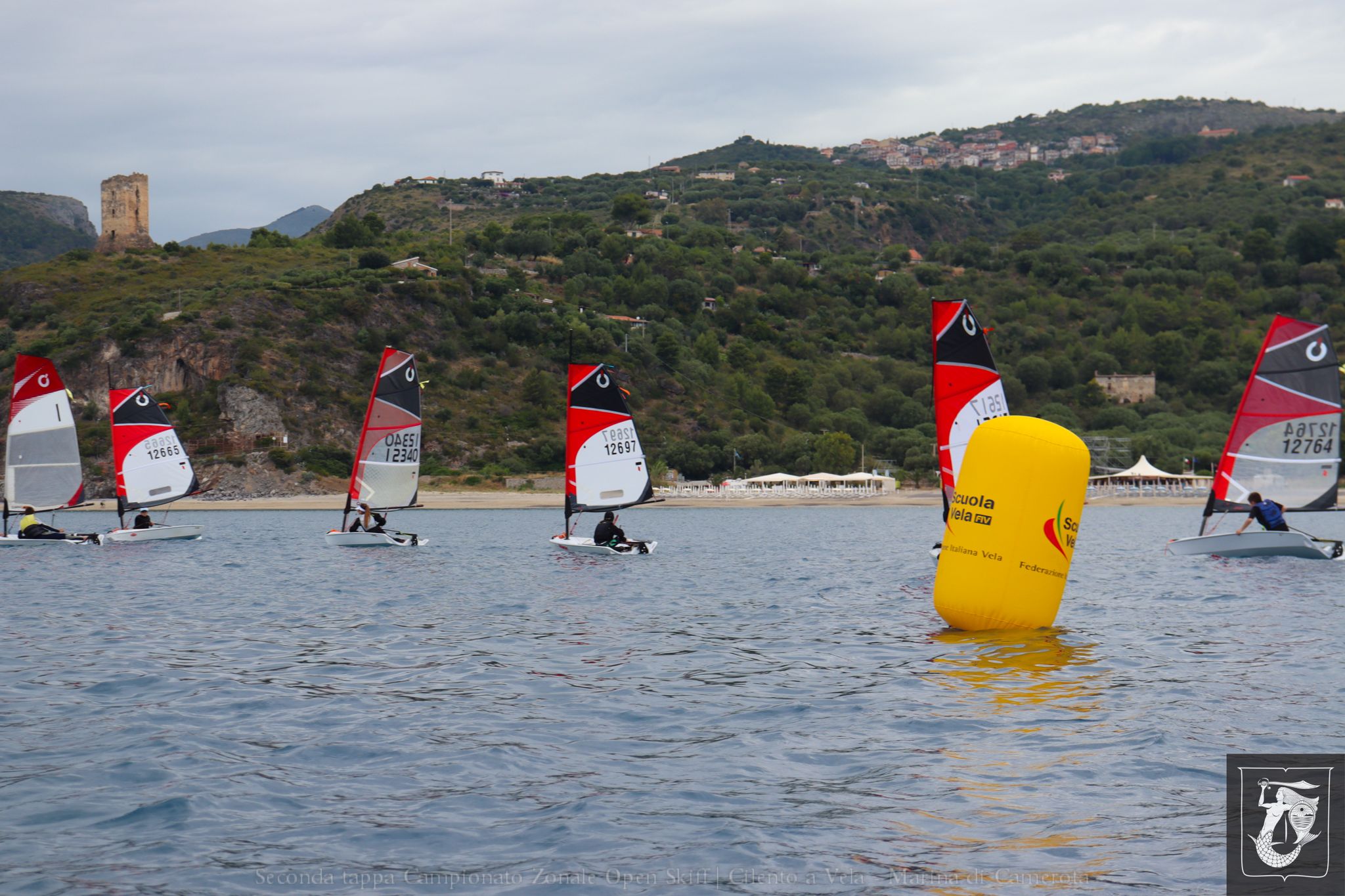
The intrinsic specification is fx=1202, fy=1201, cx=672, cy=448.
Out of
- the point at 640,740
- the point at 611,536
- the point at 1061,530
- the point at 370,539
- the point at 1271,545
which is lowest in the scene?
the point at 370,539

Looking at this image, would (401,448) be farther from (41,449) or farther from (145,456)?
(41,449)

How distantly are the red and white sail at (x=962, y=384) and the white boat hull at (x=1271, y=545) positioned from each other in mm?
8832

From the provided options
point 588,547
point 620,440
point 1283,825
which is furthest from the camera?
point 620,440

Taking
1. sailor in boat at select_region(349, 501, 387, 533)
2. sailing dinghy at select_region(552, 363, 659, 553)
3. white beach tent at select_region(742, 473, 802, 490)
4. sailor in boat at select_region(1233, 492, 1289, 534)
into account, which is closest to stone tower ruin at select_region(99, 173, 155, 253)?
white beach tent at select_region(742, 473, 802, 490)

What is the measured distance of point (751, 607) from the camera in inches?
837

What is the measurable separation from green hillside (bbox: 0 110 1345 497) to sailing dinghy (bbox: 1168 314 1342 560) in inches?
2359

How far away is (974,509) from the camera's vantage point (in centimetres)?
1394

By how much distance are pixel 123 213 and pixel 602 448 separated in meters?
125

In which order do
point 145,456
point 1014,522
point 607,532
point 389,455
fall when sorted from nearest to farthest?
point 1014,522, point 607,532, point 389,455, point 145,456

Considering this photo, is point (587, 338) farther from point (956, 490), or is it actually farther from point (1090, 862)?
point (1090, 862)

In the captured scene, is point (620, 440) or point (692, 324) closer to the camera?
point (620, 440)

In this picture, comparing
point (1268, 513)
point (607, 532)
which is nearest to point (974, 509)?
point (1268, 513)

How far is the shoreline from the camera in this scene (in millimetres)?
74500

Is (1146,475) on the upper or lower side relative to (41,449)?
lower
